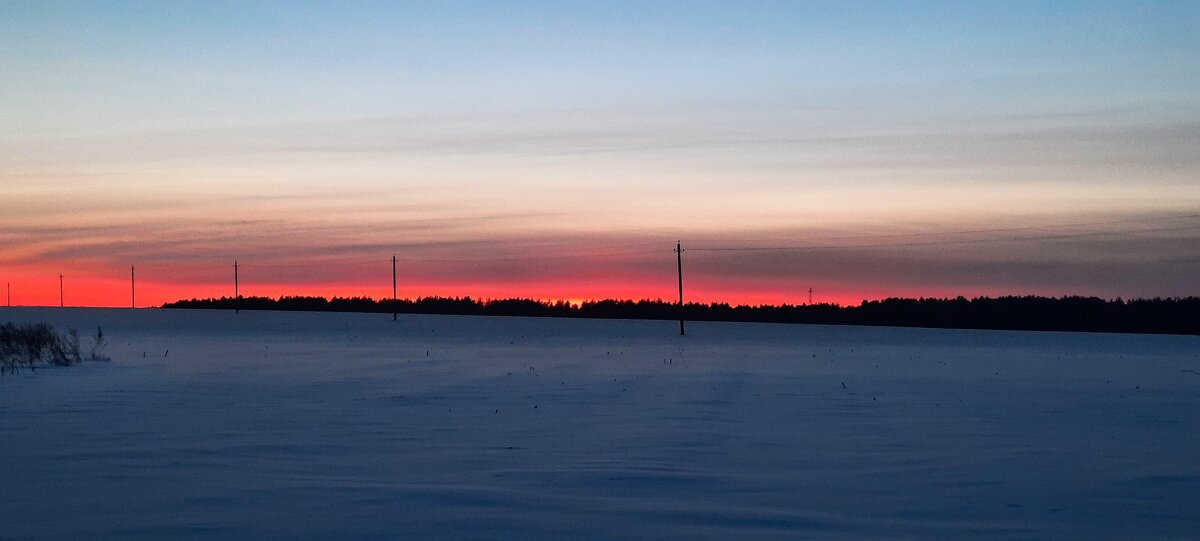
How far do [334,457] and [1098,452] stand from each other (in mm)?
8031

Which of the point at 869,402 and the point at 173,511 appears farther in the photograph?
the point at 869,402

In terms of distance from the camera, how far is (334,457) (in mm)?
11109

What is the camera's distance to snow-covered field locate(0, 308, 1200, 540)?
7.96m

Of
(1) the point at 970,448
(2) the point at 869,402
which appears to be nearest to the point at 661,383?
(2) the point at 869,402

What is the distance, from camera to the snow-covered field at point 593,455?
313 inches

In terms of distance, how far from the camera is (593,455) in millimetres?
11258

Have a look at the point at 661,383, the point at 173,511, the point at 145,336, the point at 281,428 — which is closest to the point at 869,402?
the point at 661,383

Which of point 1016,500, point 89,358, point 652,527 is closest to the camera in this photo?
point 652,527

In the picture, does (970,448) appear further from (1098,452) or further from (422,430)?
(422,430)

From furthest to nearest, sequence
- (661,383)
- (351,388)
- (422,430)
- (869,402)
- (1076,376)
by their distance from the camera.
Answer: (1076,376) < (661,383) < (351,388) < (869,402) < (422,430)

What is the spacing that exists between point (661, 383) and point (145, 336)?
3069cm

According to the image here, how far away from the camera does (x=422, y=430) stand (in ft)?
44.1

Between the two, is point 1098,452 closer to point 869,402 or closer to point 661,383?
point 869,402

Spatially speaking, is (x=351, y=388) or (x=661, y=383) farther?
(x=661, y=383)
